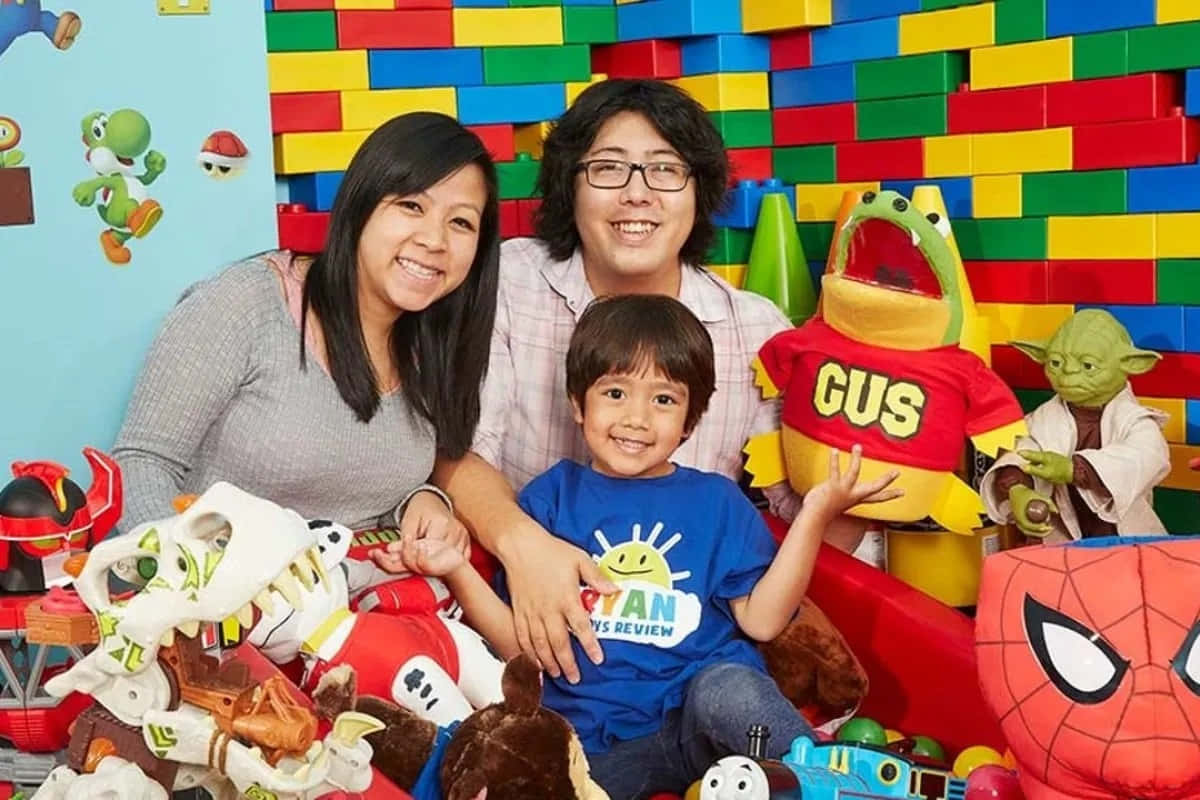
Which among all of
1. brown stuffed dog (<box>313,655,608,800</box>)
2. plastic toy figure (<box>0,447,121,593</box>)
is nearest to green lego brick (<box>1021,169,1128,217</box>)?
brown stuffed dog (<box>313,655,608,800</box>)

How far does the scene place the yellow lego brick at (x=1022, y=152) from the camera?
2.11 meters

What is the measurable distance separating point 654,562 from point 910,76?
0.87 m

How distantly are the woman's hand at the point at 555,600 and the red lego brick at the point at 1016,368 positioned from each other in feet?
2.33

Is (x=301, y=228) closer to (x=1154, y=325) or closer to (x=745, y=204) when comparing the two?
(x=745, y=204)

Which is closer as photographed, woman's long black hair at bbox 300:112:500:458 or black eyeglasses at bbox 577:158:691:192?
woman's long black hair at bbox 300:112:500:458

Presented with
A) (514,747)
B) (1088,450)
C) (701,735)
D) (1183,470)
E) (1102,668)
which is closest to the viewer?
(1102,668)

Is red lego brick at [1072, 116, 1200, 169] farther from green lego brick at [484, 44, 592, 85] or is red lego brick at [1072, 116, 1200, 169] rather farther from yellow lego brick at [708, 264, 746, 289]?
green lego brick at [484, 44, 592, 85]

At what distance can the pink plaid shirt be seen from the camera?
6.91 ft

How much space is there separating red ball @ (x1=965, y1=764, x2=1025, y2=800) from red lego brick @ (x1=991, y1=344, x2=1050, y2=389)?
728 mm

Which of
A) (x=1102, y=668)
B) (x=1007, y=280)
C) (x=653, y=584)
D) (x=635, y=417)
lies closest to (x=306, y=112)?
(x=635, y=417)

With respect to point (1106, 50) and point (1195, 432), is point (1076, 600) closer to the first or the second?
point (1195, 432)

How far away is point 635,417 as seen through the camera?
1773 mm

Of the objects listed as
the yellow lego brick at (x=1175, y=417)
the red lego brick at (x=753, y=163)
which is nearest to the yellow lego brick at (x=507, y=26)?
the red lego brick at (x=753, y=163)

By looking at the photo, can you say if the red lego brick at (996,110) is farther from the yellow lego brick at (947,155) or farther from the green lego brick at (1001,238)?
the green lego brick at (1001,238)
